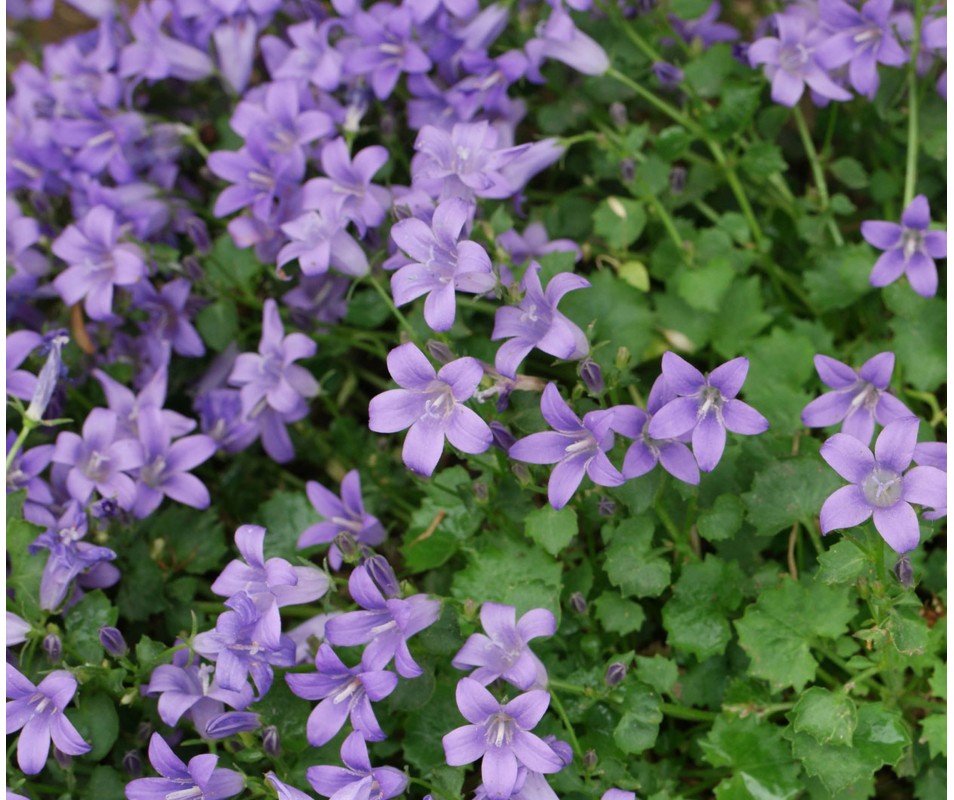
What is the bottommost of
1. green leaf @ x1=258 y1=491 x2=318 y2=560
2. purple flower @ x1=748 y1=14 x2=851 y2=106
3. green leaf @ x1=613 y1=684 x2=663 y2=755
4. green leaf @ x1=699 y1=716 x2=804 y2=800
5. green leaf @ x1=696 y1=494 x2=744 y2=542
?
green leaf @ x1=699 y1=716 x2=804 y2=800

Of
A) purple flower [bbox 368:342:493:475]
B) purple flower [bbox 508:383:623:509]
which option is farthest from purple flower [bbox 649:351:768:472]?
purple flower [bbox 368:342:493:475]

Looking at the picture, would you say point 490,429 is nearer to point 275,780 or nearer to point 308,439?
point 275,780

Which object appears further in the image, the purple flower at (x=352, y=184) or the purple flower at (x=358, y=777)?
the purple flower at (x=352, y=184)

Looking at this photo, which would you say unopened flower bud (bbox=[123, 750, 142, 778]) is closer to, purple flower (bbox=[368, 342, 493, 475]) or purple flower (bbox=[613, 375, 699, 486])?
purple flower (bbox=[368, 342, 493, 475])

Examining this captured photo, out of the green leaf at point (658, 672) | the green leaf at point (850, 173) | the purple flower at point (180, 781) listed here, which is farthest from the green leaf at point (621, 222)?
the purple flower at point (180, 781)

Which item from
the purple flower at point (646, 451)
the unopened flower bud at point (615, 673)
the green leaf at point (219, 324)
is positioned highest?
the purple flower at point (646, 451)

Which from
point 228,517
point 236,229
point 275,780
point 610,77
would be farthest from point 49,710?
point 610,77

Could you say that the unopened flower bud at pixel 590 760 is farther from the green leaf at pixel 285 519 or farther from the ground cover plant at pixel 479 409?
the green leaf at pixel 285 519
